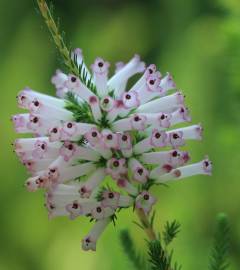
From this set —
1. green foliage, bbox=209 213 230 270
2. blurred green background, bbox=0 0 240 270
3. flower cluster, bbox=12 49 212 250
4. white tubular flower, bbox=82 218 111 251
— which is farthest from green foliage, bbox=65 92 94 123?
blurred green background, bbox=0 0 240 270

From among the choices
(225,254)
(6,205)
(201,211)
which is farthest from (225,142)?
(6,205)

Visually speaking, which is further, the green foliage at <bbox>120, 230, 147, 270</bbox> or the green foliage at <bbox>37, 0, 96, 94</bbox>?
the green foliage at <bbox>120, 230, 147, 270</bbox>

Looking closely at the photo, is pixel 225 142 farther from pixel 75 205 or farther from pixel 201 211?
pixel 201 211

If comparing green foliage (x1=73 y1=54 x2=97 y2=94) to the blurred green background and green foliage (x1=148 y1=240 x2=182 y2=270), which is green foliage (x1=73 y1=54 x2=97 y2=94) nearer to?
green foliage (x1=148 y1=240 x2=182 y2=270)

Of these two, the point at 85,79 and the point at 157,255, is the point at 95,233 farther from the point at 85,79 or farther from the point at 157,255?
the point at 85,79

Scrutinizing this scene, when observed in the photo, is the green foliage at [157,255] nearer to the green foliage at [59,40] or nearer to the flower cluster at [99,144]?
the flower cluster at [99,144]

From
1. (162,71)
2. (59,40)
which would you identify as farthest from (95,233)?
(162,71)

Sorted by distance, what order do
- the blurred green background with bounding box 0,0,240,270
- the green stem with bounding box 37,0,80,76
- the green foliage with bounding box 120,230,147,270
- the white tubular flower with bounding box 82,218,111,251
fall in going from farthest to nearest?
1. the blurred green background with bounding box 0,0,240,270
2. the green foliage with bounding box 120,230,147,270
3. the white tubular flower with bounding box 82,218,111,251
4. the green stem with bounding box 37,0,80,76
